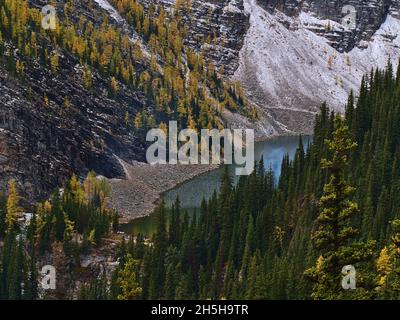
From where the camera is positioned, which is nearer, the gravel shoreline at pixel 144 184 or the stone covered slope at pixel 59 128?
the stone covered slope at pixel 59 128

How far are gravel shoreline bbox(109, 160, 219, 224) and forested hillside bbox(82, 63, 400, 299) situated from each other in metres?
30.4

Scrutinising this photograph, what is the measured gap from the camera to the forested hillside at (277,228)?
7256 centimetres

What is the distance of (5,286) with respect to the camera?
305 feet

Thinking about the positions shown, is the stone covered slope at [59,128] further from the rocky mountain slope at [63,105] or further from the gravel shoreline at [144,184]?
the gravel shoreline at [144,184]

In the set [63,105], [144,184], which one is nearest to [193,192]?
[144,184]

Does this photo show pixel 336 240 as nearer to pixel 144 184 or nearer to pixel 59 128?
pixel 144 184

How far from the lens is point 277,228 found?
97000mm

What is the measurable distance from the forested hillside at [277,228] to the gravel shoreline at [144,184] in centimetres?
3041

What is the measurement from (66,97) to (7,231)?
63219mm

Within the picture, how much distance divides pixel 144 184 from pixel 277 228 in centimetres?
6136

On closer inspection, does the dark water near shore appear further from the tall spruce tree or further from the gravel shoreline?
the tall spruce tree

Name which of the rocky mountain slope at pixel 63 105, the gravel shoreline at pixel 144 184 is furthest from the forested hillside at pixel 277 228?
the rocky mountain slope at pixel 63 105
